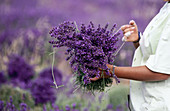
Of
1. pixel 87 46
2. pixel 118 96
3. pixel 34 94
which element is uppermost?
pixel 87 46

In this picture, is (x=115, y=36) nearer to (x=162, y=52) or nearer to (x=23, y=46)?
(x=162, y=52)

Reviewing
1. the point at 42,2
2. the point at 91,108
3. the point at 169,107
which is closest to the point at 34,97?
the point at 91,108

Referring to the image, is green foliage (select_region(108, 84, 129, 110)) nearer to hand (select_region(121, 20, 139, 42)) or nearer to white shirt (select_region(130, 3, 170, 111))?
hand (select_region(121, 20, 139, 42))

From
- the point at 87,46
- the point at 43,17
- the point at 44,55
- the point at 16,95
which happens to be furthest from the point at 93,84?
the point at 43,17

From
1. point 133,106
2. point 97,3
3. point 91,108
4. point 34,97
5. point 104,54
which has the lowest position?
point 91,108

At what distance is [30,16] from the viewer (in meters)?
7.00

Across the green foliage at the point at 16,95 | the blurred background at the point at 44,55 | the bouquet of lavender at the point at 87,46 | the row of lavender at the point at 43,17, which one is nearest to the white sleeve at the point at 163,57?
the bouquet of lavender at the point at 87,46

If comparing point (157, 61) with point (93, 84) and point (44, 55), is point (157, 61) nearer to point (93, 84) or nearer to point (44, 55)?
point (93, 84)

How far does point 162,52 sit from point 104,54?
12.9 inches

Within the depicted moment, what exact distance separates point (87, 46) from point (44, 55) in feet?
13.7

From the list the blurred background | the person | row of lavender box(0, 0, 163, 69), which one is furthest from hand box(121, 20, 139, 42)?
row of lavender box(0, 0, 163, 69)

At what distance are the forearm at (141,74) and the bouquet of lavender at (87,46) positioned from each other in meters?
0.09

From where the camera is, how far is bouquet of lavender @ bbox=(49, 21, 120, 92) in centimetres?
155

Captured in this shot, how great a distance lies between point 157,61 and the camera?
4.75ft
